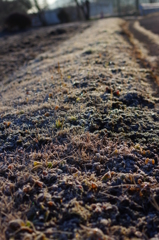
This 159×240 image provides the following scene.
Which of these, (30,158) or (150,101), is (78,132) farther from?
(150,101)

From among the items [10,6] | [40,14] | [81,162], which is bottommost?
[81,162]

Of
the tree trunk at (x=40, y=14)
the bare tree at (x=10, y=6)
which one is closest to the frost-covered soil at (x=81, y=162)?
the tree trunk at (x=40, y=14)

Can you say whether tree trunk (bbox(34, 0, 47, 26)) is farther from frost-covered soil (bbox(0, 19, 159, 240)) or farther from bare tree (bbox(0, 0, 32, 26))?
frost-covered soil (bbox(0, 19, 159, 240))

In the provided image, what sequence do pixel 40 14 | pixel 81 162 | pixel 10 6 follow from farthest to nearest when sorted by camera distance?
pixel 10 6, pixel 40 14, pixel 81 162

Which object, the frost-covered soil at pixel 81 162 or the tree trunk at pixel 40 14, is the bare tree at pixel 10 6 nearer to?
the tree trunk at pixel 40 14

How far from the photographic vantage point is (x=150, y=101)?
4.36m

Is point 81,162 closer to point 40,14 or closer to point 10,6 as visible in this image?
point 40,14

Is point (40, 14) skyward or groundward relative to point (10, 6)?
groundward

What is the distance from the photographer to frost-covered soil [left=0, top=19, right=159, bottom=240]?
2078 millimetres

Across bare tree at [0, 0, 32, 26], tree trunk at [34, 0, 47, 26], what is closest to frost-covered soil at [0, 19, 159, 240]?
tree trunk at [34, 0, 47, 26]

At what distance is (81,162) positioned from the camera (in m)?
2.82

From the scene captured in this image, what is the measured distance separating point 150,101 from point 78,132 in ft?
5.97

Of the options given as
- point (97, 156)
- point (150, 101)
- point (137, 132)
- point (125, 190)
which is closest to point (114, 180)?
point (125, 190)

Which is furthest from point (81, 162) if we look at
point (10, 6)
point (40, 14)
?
point (10, 6)
